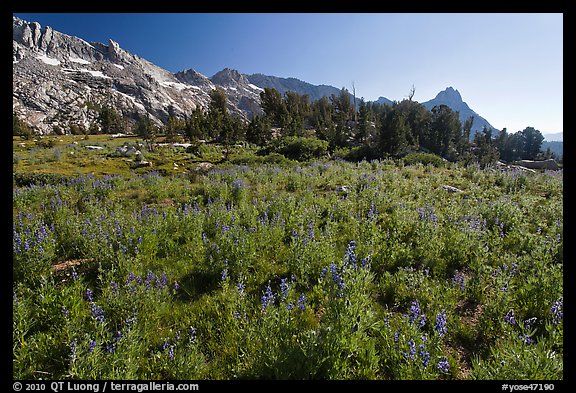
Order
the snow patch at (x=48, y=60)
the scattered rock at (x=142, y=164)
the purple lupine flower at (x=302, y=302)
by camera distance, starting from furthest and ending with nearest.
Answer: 1. the snow patch at (x=48, y=60)
2. the scattered rock at (x=142, y=164)
3. the purple lupine flower at (x=302, y=302)

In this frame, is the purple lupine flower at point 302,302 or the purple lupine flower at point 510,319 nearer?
the purple lupine flower at point 510,319

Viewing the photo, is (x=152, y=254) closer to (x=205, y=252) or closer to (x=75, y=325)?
(x=205, y=252)

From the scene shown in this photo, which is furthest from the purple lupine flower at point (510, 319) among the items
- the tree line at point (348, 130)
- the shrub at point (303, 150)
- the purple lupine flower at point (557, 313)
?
the tree line at point (348, 130)

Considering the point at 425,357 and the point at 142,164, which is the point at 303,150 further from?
the point at 425,357

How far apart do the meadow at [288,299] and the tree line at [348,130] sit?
2967 cm

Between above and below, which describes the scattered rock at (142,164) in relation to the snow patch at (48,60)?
below

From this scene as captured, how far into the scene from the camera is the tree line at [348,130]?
41.9 m

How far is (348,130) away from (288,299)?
204ft

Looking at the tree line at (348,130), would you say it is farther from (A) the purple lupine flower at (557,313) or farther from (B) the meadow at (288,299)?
(A) the purple lupine flower at (557,313)

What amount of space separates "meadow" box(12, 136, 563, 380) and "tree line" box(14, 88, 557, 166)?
29.7 m

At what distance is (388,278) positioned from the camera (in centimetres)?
458

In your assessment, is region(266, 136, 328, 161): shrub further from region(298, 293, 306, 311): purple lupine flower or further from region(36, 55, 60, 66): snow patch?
region(36, 55, 60, 66): snow patch
